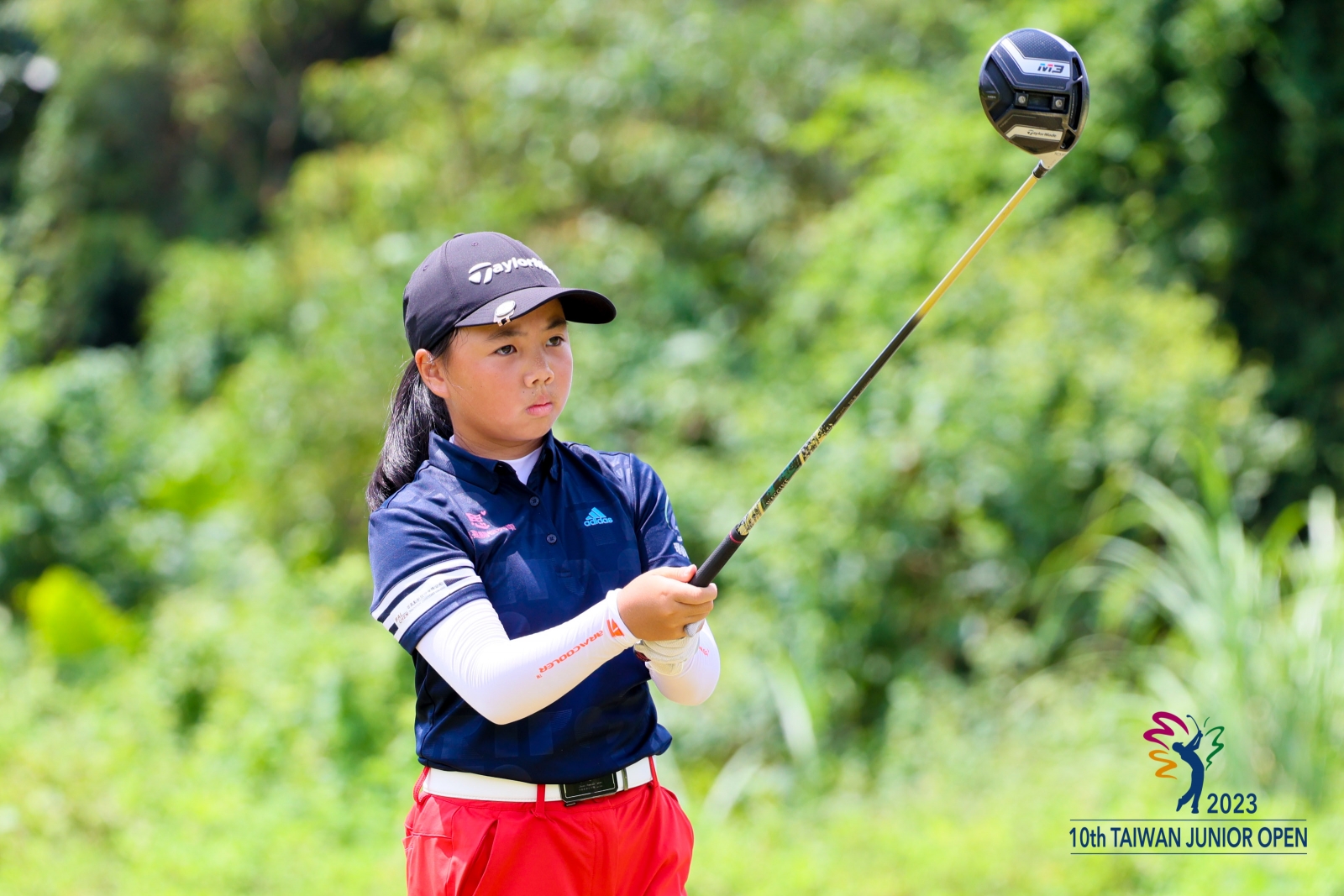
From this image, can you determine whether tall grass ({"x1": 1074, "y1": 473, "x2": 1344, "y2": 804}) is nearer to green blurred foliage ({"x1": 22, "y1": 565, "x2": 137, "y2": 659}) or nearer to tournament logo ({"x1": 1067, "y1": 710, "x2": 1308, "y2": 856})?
tournament logo ({"x1": 1067, "y1": 710, "x2": 1308, "y2": 856})

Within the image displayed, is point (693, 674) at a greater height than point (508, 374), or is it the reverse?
point (508, 374)

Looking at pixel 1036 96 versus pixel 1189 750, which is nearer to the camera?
pixel 1036 96

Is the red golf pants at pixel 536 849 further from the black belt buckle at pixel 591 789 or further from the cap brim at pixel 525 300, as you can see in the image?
the cap brim at pixel 525 300

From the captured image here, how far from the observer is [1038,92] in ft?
6.00

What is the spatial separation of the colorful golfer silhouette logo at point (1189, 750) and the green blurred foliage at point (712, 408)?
21.4 inches

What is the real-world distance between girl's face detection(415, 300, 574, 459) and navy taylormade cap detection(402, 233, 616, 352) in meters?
0.03

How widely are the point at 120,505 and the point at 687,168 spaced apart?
4268mm

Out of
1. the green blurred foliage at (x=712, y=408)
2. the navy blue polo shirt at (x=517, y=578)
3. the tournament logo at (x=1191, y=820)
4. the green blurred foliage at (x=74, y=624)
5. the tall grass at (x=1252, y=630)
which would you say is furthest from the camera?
the green blurred foliage at (x=74, y=624)

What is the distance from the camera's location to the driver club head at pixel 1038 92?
183 centimetres

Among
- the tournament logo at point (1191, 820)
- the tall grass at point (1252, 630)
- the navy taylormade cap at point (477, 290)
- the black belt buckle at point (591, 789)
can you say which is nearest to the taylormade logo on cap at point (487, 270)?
the navy taylormade cap at point (477, 290)

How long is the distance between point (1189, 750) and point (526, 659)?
3052 mm

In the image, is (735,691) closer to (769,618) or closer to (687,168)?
(769,618)

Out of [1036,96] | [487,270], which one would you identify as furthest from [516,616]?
[1036,96]

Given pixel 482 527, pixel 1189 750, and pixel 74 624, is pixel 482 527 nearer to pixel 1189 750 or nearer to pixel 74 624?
pixel 1189 750
